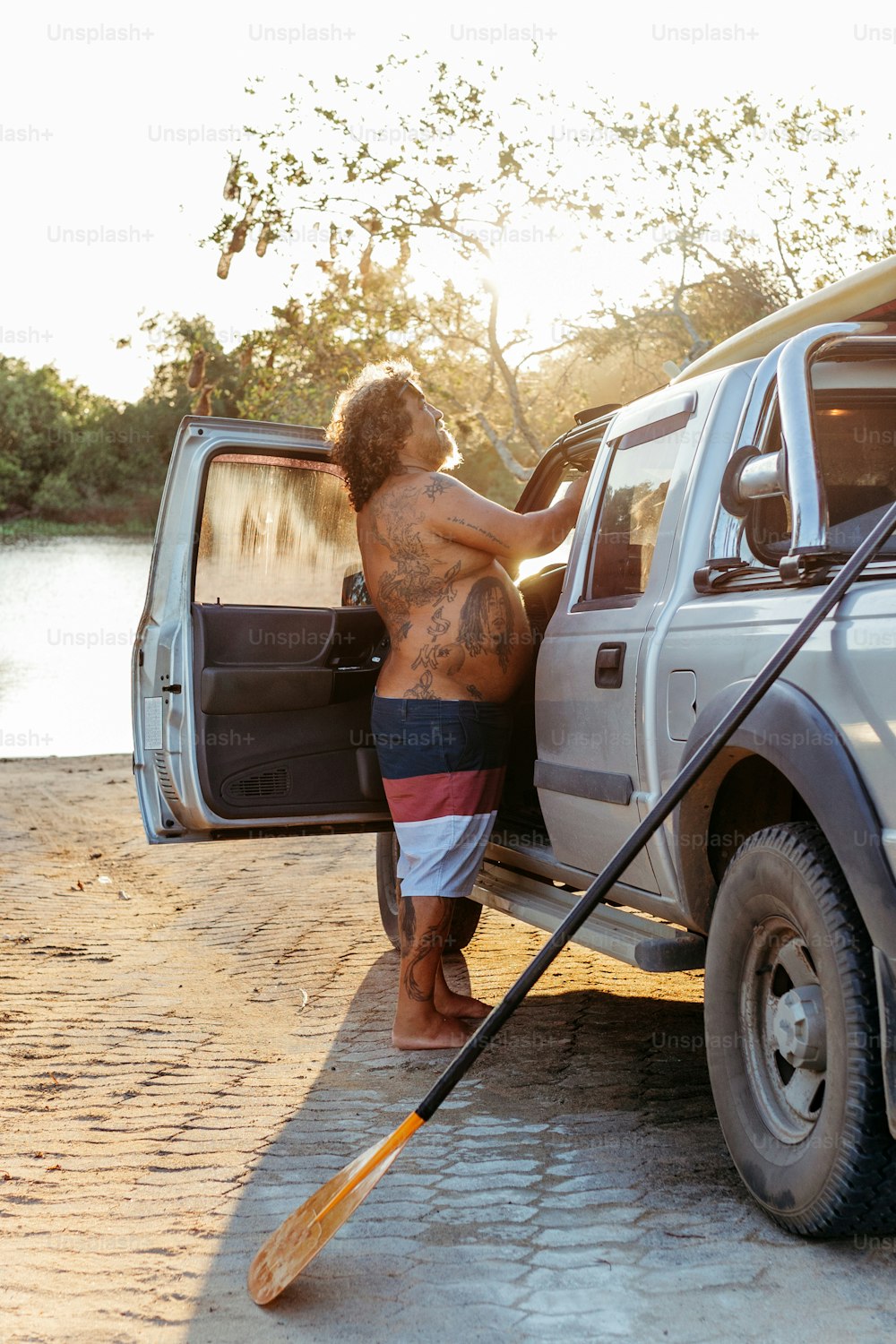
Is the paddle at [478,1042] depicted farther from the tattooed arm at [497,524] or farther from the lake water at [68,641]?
the lake water at [68,641]

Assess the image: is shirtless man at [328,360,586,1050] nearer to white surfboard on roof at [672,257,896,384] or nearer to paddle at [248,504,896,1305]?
white surfboard on roof at [672,257,896,384]

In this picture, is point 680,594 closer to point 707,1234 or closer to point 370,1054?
point 707,1234

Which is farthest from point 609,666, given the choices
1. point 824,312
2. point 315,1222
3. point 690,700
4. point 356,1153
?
point 315,1222

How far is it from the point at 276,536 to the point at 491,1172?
2.76 meters

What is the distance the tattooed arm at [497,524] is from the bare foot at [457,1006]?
161 cm

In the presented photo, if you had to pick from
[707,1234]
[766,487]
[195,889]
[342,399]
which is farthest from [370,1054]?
[195,889]

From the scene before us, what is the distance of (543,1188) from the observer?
383cm

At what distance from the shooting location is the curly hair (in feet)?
16.8

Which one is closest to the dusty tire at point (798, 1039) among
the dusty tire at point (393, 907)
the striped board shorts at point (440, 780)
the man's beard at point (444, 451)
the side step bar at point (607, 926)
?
the side step bar at point (607, 926)

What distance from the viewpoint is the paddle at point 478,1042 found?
3.13 metres

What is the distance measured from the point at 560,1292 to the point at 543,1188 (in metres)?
0.63

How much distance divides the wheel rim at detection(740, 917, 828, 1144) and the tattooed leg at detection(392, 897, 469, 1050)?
5.57 ft

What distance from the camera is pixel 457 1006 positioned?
536cm

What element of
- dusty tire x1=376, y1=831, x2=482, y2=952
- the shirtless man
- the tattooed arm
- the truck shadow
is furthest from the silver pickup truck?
dusty tire x1=376, y1=831, x2=482, y2=952
